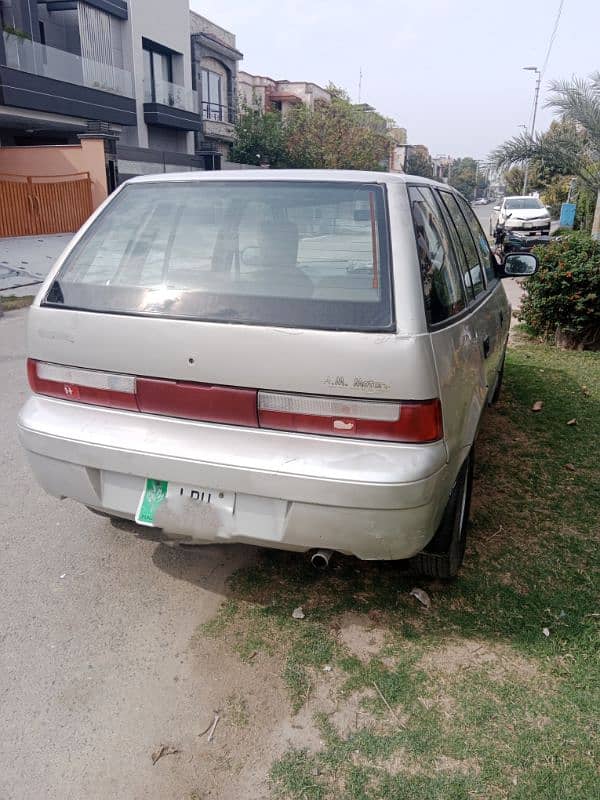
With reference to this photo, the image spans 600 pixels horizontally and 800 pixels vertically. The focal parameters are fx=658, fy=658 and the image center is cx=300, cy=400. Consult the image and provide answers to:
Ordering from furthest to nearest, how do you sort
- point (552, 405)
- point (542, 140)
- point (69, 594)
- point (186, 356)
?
point (542, 140), point (552, 405), point (69, 594), point (186, 356)

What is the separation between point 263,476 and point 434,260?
3.74 ft

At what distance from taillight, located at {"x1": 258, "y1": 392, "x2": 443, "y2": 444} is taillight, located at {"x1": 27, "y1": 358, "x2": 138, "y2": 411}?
62 centimetres

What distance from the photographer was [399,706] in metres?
2.37

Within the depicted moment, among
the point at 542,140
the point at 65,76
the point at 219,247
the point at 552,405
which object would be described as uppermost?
the point at 65,76

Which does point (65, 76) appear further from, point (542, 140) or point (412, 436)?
point (412, 436)

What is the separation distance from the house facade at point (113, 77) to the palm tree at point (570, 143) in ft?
39.0

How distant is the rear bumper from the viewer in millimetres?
2334

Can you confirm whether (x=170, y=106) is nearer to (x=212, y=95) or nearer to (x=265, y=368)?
(x=212, y=95)

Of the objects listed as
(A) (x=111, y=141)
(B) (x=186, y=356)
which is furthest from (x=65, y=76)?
(B) (x=186, y=356)

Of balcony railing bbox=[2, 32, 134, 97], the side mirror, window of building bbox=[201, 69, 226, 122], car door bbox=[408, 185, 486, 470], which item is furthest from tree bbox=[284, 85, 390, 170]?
car door bbox=[408, 185, 486, 470]

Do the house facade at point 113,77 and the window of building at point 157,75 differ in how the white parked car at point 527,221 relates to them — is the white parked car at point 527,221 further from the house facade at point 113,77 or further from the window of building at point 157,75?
the window of building at point 157,75

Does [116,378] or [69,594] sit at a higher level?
[116,378]

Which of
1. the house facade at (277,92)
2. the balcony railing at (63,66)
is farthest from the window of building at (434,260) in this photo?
the house facade at (277,92)

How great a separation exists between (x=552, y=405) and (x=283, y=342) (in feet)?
13.4
